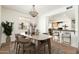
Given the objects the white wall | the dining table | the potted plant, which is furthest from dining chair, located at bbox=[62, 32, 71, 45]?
the potted plant

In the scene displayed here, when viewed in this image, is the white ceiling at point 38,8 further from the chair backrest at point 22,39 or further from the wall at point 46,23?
the chair backrest at point 22,39

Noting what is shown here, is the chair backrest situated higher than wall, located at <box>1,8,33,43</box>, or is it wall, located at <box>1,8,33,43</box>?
wall, located at <box>1,8,33,43</box>

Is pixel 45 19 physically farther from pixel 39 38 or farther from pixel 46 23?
pixel 39 38

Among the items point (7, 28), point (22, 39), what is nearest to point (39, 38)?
point (22, 39)

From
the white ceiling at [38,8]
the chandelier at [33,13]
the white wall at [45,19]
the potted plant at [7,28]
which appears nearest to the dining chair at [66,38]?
the white wall at [45,19]

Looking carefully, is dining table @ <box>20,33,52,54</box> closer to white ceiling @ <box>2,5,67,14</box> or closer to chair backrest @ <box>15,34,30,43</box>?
chair backrest @ <box>15,34,30,43</box>

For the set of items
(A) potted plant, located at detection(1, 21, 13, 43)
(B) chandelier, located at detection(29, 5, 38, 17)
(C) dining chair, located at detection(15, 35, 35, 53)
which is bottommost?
(C) dining chair, located at detection(15, 35, 35, 53)

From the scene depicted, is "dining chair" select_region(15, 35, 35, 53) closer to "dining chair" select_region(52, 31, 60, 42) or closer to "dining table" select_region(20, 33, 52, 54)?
"dining table" select_region(20, 33, 52, 54)

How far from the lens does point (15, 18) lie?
1.77m

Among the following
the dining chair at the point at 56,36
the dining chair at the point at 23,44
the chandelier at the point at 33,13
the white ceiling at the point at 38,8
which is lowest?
the dining chair at the point at 23,44

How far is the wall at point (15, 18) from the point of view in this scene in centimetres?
175

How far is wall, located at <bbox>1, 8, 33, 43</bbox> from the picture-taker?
1752mm
